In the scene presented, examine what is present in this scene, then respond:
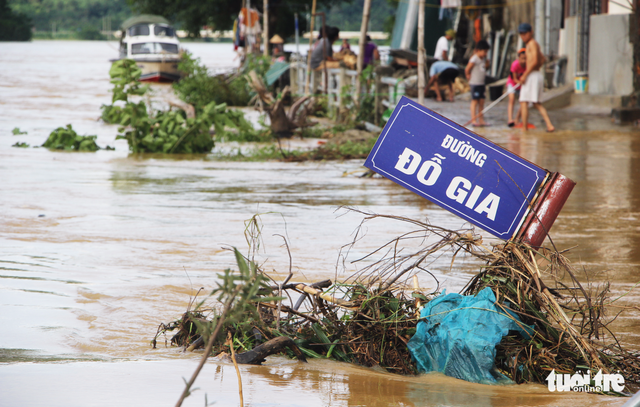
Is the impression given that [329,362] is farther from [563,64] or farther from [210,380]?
[563,64]

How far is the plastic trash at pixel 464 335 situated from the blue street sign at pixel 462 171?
0.40 m

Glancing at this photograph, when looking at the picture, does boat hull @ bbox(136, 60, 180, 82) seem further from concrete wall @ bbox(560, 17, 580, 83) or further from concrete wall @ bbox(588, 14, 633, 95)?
concrete wall @ bbox(588, 14, 633, 95)

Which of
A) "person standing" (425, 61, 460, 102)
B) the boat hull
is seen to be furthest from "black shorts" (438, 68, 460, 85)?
the boat hull

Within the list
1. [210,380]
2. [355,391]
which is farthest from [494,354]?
[210,380]

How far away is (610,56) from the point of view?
15859 millimetres

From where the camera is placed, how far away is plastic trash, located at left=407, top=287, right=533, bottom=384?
3.49 meters

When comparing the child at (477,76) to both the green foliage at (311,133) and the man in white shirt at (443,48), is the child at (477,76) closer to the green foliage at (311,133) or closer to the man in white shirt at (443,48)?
the green foliage at (311,133)

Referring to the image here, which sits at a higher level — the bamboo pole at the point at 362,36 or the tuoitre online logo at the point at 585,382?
the bamboo pole at the point at 362,36

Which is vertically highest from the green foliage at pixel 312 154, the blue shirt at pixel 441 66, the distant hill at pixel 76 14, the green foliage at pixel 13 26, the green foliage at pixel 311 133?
the distant hill at pixel 76 14

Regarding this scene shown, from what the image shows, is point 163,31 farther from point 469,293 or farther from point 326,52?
point 469,293

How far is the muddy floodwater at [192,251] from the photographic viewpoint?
328 centimetres

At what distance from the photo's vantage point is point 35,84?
35875 mm

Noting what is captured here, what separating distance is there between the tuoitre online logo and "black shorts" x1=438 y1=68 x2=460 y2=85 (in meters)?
14.5

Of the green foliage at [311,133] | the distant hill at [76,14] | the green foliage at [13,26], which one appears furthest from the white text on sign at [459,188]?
the distant hill at [76,14]
